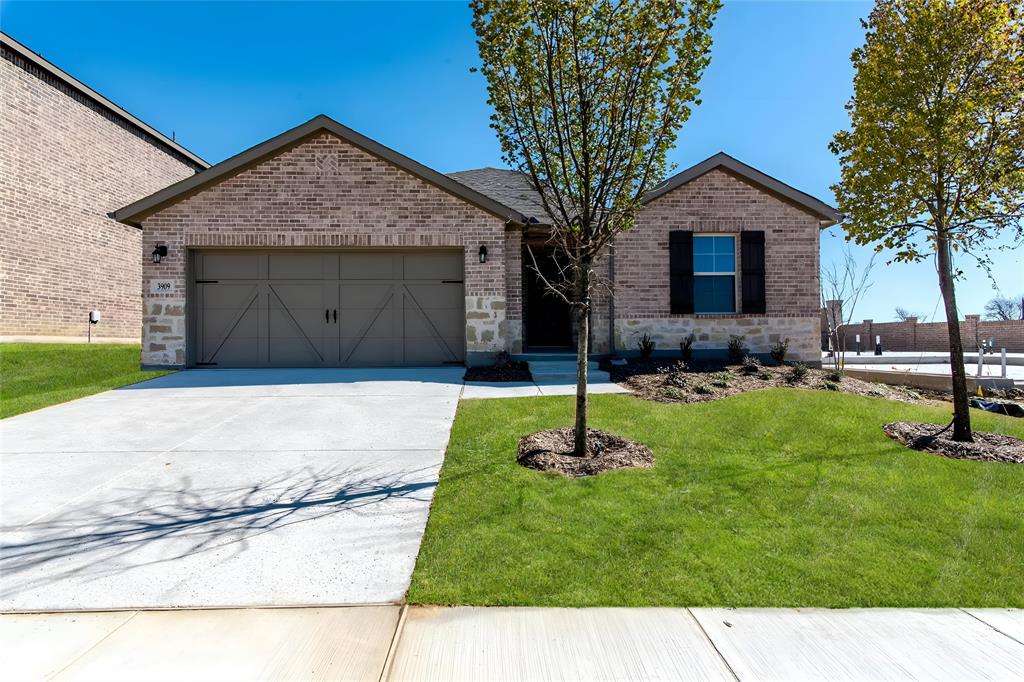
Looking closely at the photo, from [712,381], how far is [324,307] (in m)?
7.85

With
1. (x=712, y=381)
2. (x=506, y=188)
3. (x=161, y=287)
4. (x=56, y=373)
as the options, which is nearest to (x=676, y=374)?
(x=712, y=381)

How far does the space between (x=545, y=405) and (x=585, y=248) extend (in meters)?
2.74

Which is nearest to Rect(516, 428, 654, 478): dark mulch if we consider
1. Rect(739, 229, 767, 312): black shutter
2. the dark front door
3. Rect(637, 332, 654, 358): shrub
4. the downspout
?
Rect(637, 332, 654, 358): shrub

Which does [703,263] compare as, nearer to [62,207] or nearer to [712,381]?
[712,381]

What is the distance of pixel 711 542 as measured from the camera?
3.63 metres

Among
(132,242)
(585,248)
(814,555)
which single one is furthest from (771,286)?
(132,242)

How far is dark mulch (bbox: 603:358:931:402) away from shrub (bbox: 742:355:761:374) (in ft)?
0.06

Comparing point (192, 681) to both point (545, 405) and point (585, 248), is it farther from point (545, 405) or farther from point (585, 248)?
point (545, 405)

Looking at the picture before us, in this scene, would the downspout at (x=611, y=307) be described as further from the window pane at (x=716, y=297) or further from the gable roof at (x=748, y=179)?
the window pane at (x=716, y=297)

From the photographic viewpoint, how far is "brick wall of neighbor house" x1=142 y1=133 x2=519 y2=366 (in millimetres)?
10984

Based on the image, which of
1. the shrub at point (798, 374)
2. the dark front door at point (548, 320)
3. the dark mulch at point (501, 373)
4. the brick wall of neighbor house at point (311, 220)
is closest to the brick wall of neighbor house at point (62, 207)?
the brick wall of neighbor house at point (311, 220)

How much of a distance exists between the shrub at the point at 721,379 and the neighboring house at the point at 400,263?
2.30 meters

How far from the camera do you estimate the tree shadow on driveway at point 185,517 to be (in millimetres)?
3438

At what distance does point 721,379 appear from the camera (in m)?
8.98
